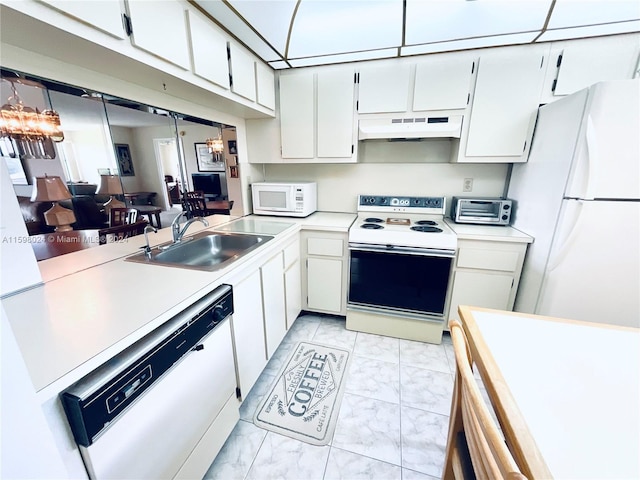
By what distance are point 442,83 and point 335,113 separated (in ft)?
2.77

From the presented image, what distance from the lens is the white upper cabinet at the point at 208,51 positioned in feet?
4.54

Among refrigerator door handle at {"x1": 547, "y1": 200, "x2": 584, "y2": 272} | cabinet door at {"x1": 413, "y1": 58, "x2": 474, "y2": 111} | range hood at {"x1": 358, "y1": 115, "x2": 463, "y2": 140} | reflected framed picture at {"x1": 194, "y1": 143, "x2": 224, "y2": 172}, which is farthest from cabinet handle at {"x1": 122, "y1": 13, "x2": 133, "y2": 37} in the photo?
refrigerator door handle at {"x1": 547, "y1": 200, "x2": 584, "y2": 272}

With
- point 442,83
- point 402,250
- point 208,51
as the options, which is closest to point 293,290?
point 402,250

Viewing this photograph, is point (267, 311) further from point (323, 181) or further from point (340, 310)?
point (323, 181)

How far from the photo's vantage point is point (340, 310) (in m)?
2.37

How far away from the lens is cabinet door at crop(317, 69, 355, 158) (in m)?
2.17

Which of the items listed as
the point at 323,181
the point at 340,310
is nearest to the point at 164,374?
the point at 340,310

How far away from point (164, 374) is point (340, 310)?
1.65 m

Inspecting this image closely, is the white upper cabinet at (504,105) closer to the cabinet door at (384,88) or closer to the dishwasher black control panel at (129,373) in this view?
the cabinet door at (384,88)

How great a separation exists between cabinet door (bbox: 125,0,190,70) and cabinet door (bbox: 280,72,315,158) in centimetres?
106

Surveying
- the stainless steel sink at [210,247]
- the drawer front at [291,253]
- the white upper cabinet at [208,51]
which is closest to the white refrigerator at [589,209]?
the drawer front at [291,253]

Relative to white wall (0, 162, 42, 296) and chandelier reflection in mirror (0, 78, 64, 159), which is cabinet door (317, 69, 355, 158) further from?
white wall (0, 162, 42, 296)

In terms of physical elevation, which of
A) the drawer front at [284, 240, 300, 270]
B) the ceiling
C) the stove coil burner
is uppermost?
the ceiling

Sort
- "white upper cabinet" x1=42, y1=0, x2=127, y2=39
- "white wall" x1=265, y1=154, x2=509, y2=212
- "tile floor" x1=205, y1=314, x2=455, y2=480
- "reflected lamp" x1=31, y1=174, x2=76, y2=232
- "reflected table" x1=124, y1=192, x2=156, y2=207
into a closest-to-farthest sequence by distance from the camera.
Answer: "white upper cabinet" x1=42, y1=0, x2=127, y2=39
"reflected lamp" x1=31, y1=174, x2=76, y2=232
"tile floor" x1=205, y1=314, x2=455, y2=480
"reflected table" x1=124, y1=192, x2=156, y2=207
"white wall" x1=265, y1=154, x2=509, y2=212
